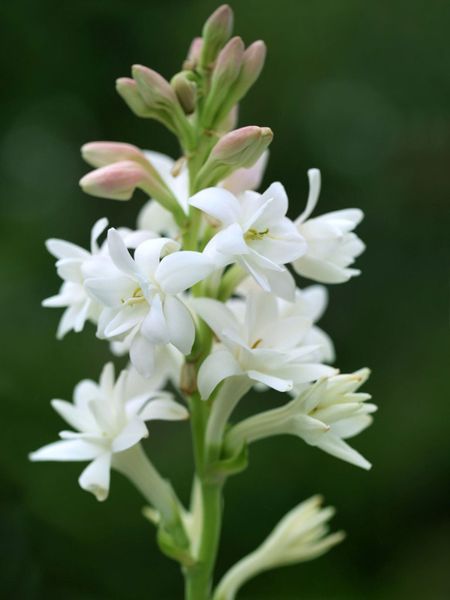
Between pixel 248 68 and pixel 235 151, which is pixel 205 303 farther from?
pixel 248 68

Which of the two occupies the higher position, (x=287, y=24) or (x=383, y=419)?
(x=287, y=24)

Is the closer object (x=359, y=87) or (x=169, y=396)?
(x=169, y=396)

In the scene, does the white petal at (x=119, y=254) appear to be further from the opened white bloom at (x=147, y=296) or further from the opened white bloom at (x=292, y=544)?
the opened white bloom at (x=292, y=544)

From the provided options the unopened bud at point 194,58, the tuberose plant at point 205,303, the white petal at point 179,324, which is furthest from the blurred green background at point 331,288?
the white petal at point 179,324

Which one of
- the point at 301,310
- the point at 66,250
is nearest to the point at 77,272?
the point at 66,250

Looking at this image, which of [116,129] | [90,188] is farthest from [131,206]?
[90,188]

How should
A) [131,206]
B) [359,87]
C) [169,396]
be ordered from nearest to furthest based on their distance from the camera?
[169,396] < [131,206] < [359,87]

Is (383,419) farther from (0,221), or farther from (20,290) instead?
(0,221)

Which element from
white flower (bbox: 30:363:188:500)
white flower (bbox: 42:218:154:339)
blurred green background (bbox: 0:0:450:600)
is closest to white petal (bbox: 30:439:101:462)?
white flower (bbox: 30:363:188:500)
